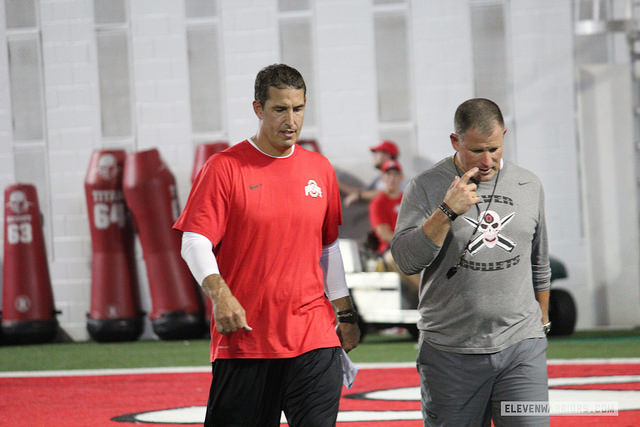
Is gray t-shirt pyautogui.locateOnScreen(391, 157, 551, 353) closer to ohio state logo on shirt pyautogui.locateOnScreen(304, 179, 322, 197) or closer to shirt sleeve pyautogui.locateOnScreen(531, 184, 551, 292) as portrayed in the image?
shirt sleeve pyautogui.locateOnScreen(531, 184, 551, 292)

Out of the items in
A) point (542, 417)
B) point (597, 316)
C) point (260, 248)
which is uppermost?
point (260, 248)

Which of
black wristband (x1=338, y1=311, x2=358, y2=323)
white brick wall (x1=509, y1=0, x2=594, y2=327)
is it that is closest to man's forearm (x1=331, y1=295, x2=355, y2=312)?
black wristband (x1=338, y1=311, x2=358, y2=323)

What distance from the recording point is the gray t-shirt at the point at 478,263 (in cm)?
319

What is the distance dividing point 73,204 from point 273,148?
9.51 metres

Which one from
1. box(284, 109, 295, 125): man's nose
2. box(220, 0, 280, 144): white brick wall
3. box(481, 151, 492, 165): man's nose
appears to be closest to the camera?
box(481, 151, 492, 165): man's nose

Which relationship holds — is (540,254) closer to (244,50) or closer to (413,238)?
(413,238)

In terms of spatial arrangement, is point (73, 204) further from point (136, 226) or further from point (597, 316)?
point (597, 316)

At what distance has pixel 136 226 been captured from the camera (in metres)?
11.5

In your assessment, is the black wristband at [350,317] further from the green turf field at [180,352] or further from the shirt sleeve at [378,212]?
the shirt sleeve at [378,212]

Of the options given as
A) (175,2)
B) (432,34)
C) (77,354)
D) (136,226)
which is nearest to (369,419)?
(77,354)

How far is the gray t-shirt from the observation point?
10.5 feet

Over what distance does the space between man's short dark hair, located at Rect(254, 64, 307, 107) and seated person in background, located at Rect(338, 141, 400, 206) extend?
7828 mm

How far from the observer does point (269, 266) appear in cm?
325

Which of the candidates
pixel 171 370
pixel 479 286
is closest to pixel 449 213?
pixel 479 286
